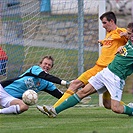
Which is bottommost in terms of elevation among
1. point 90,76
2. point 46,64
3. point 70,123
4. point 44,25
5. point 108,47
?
point 70,123

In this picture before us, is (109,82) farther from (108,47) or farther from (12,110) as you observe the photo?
(12,110)

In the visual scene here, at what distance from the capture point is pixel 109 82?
10320 mm

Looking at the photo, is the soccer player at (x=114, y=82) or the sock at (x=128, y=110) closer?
the soccer player at (x=114, y=82)

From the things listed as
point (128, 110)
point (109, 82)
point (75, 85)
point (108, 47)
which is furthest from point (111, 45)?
point (128, 110)

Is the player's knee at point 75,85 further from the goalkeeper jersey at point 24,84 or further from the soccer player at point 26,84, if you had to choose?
the goalkeeper jersey at point 24,84

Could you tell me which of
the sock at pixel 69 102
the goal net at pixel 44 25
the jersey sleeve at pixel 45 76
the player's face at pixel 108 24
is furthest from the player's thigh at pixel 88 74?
the goal net at pixel 44 25

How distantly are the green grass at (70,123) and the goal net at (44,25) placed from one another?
256 cm

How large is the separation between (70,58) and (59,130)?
5499 mm

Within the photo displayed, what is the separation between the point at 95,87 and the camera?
10.5 meters

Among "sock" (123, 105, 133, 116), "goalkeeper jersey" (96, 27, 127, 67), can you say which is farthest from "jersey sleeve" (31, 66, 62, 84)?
"sock" (123, 105, 133, 116)

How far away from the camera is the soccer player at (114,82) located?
10273mm

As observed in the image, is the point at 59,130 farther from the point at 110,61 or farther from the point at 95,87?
the point at 110,61

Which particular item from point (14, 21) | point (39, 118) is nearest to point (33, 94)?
point (39, 118)

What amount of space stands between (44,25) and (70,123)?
5.44 m
